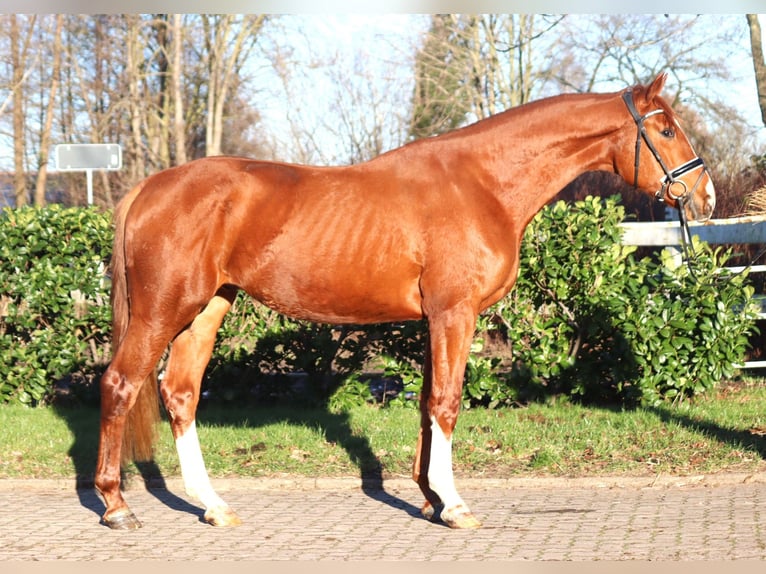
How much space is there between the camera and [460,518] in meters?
5.28

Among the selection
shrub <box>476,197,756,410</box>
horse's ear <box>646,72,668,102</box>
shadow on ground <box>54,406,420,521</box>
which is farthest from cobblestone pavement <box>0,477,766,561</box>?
horse's ear <box>646,72,668,102</box>

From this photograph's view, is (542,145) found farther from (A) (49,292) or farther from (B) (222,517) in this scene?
(A) (49,292)

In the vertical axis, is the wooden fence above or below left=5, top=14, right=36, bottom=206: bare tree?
below

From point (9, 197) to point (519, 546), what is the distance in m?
23.2

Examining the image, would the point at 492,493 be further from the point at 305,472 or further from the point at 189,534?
the point at 189,534

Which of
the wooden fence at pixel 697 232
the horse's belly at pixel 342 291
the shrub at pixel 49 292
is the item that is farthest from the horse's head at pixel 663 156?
the shrub at pixel 49 292

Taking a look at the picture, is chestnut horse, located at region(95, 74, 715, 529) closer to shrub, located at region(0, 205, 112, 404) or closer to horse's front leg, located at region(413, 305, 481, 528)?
horse's front leg, located at region(413, 305, 481, 528)

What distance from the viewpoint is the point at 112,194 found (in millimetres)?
25656

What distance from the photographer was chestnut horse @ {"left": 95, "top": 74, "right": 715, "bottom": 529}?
5.43m

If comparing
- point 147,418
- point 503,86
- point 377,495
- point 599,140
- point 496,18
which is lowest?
point 377,495

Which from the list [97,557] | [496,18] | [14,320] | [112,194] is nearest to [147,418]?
[97,557]

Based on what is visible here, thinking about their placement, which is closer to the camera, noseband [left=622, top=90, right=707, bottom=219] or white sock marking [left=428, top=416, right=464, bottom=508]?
white sock marking [left=428, top=416, right=464, bottom=508]

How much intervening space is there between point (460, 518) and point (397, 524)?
42 centimetres

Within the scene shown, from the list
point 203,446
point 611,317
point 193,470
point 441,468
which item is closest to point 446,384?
point 441,468
